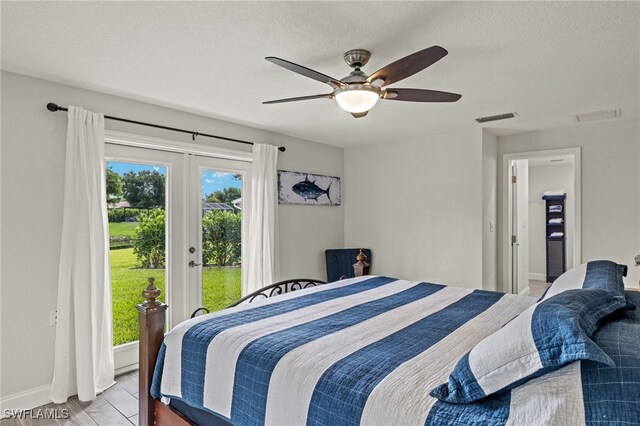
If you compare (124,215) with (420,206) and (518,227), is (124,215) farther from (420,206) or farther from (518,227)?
(518,227)

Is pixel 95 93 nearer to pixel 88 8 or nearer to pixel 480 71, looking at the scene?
pixel 88 8

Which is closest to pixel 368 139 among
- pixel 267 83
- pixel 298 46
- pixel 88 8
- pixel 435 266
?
pixel 435 266

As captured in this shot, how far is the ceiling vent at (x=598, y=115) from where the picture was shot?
11.9ft

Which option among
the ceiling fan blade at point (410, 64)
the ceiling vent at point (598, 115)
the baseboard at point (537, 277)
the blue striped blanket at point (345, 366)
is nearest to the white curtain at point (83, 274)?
the blue striped blanket at point (345, 366)

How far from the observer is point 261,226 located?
4148mm

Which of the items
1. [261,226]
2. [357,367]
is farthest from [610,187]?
[357,367]

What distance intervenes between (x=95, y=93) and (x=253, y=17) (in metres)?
1.86

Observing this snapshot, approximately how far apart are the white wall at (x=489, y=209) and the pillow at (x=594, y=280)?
2.26 metres

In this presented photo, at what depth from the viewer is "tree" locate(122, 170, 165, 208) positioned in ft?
10.9

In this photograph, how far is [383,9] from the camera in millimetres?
1831

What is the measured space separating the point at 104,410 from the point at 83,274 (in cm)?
100

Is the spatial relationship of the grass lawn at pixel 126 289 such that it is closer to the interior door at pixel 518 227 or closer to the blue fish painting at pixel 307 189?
the blue fish painting at pixel 307 189

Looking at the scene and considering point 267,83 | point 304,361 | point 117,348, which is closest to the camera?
point 304,361

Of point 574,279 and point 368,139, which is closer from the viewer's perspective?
point 574,279
